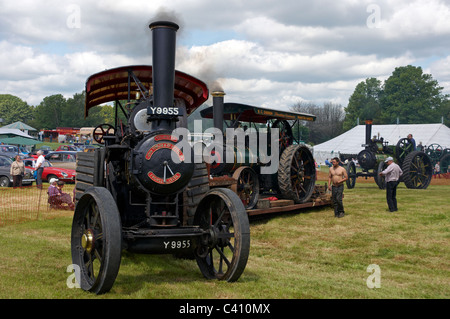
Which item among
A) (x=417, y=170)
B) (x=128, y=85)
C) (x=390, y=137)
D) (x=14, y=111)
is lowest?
(x=417, y=170)

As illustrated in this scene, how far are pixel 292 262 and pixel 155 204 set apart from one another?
260 centimetres

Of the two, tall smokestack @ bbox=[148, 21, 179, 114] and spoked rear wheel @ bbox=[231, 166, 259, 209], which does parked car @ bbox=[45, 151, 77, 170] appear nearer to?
spoked rear wheel @ bbox=[231, 166, 259, 209]

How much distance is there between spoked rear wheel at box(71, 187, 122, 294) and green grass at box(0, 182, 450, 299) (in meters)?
0.19

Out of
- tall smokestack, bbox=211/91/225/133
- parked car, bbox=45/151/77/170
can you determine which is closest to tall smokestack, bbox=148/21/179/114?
tall smokestack, bbox=211/91/225/133

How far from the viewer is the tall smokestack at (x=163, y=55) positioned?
4797mm

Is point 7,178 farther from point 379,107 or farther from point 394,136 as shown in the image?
point 379,107

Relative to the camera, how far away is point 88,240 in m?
4.56

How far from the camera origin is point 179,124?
19.3 ft

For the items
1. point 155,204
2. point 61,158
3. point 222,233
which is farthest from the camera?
point 61,158

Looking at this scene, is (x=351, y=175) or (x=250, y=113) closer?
(x=250, y=113)

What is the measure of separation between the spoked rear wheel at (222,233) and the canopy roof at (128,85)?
6.45ft

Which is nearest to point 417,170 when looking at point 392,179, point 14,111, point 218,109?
point 392,179
